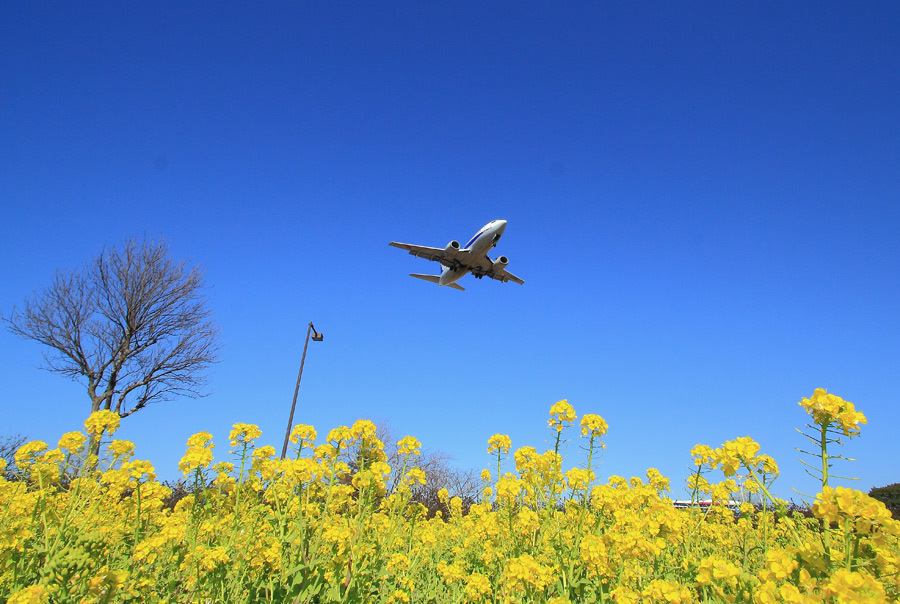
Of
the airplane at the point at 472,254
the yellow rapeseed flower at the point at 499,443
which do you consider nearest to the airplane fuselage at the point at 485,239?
the airplane at the point at 472,254

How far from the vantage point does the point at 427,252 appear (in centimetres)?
2217

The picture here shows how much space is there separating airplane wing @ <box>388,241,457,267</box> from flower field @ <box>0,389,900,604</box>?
55.9 feet

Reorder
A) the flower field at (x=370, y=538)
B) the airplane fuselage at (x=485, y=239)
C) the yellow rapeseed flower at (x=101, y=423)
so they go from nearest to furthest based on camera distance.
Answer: the flower field at (x=370, y=538)
the yellow rapeseed flower at (x=101, y=423)
the airplane fuselage at (x=485, y=239)

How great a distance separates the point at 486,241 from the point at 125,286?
16335mm

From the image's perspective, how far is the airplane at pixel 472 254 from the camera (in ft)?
70.3

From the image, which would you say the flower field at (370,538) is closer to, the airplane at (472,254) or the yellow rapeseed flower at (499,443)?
the yellow rapeseed flower at (499,443)

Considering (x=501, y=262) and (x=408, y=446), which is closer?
(x=408, y=446)

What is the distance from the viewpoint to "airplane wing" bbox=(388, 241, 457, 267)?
21688 millimetres

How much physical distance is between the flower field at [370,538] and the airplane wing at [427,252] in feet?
55.9

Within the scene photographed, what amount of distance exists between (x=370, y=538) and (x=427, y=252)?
1869 cm

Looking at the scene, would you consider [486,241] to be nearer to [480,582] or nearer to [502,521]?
[502,521]

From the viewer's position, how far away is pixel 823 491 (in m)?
1.67

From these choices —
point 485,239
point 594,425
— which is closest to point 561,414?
point 594,425

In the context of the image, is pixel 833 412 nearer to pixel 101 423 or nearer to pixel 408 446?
pixel 408 446
